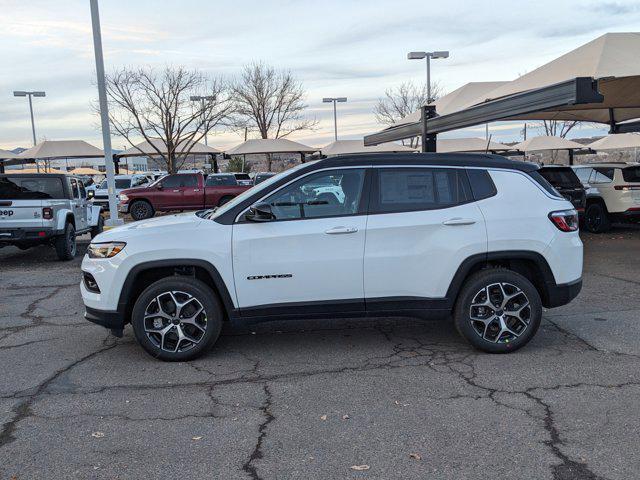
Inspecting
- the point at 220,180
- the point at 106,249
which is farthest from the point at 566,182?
the point at 220,180

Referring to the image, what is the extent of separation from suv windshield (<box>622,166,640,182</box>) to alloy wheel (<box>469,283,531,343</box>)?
1022 centimetres

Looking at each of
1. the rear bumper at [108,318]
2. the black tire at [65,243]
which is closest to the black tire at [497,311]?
the rear bumper at [108,318]

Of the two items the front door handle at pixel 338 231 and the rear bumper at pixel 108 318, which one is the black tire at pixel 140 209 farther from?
the front door handle at pixel 338 231

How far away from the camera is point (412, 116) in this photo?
17.7 m

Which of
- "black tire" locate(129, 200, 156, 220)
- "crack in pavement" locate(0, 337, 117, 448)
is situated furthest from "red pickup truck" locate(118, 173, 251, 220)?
"crack in pavement" locate(0, 337, 117, 448)

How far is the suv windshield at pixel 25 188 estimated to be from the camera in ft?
36.6

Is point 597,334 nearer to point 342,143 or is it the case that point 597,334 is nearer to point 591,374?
point 591,374

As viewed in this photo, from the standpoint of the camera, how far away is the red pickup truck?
70.9 ft

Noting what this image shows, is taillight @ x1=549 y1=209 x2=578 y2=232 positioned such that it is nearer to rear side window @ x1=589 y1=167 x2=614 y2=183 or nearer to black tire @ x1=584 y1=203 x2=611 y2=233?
rear side window @ x1=589 y1=167 x2=614 y2=183

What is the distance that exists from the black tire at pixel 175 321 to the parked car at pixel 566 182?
408 inches

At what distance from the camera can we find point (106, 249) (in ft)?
16.8

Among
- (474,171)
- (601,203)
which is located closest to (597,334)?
(474,171)

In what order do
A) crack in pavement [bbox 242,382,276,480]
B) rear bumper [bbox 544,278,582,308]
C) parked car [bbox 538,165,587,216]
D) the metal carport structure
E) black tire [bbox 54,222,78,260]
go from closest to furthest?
crack in pavement [bbox 242,382,276,480], rear bumper [bbox 544,278,582,308], the metal carport structure, black tire [bbox 54,222,78,260], parked car [bbox 538,165,587,216]

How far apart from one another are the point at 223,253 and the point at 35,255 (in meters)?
10.0
